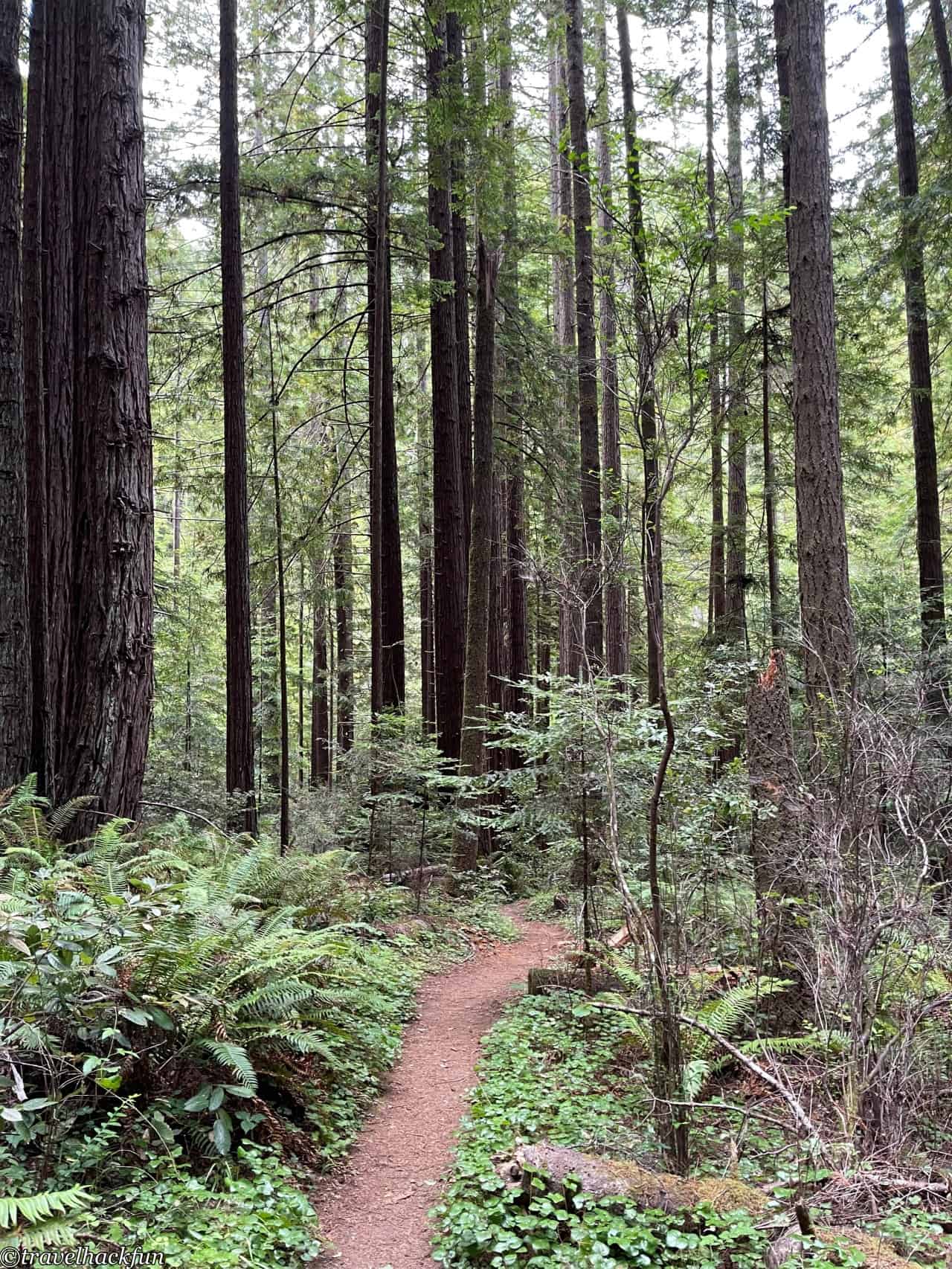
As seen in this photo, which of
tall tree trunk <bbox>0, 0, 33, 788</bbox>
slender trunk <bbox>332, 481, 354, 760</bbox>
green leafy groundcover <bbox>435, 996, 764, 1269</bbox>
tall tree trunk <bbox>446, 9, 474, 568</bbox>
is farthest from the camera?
slender trunk <bbox>332, 481, 354, 760</bbox>

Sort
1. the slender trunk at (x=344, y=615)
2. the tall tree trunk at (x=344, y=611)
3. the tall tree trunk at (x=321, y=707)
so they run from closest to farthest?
the tall tree trunk at (x=344, y=611) → the slender trunk at (x=344, y=615) → the tall tree trunk at (x=321, y=707)

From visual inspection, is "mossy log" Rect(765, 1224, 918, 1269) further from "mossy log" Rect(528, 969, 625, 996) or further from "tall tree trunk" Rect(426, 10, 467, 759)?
"tall tree trunk" Rect(426, 10, 467, 759)

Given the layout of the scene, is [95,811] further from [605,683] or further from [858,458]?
[858,458]

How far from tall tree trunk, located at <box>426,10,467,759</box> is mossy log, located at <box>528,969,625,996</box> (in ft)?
16.4

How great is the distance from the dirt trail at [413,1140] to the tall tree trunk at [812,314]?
4227 mm

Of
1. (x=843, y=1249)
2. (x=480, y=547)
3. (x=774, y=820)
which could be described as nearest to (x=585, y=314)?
(x=480, y=547)

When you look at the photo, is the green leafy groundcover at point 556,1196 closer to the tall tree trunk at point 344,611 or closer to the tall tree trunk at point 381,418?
the tall tree trunk at point 381,418

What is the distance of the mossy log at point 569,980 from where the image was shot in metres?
6.28

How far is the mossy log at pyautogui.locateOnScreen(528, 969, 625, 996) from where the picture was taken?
628cm

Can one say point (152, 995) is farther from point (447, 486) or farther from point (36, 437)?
point (447, 486)

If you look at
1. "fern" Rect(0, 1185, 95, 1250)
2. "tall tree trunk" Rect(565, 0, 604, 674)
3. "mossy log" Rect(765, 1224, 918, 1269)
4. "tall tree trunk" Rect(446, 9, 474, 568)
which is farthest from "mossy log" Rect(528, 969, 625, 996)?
"tall tree trunk" Rect(446, 9, 474, 568)

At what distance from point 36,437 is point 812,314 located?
21.7ft

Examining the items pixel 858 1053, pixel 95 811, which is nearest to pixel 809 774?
pixel 858 1053

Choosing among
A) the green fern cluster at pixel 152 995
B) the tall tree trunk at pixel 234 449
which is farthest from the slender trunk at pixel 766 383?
the green fern cluster at pixel 152 995
